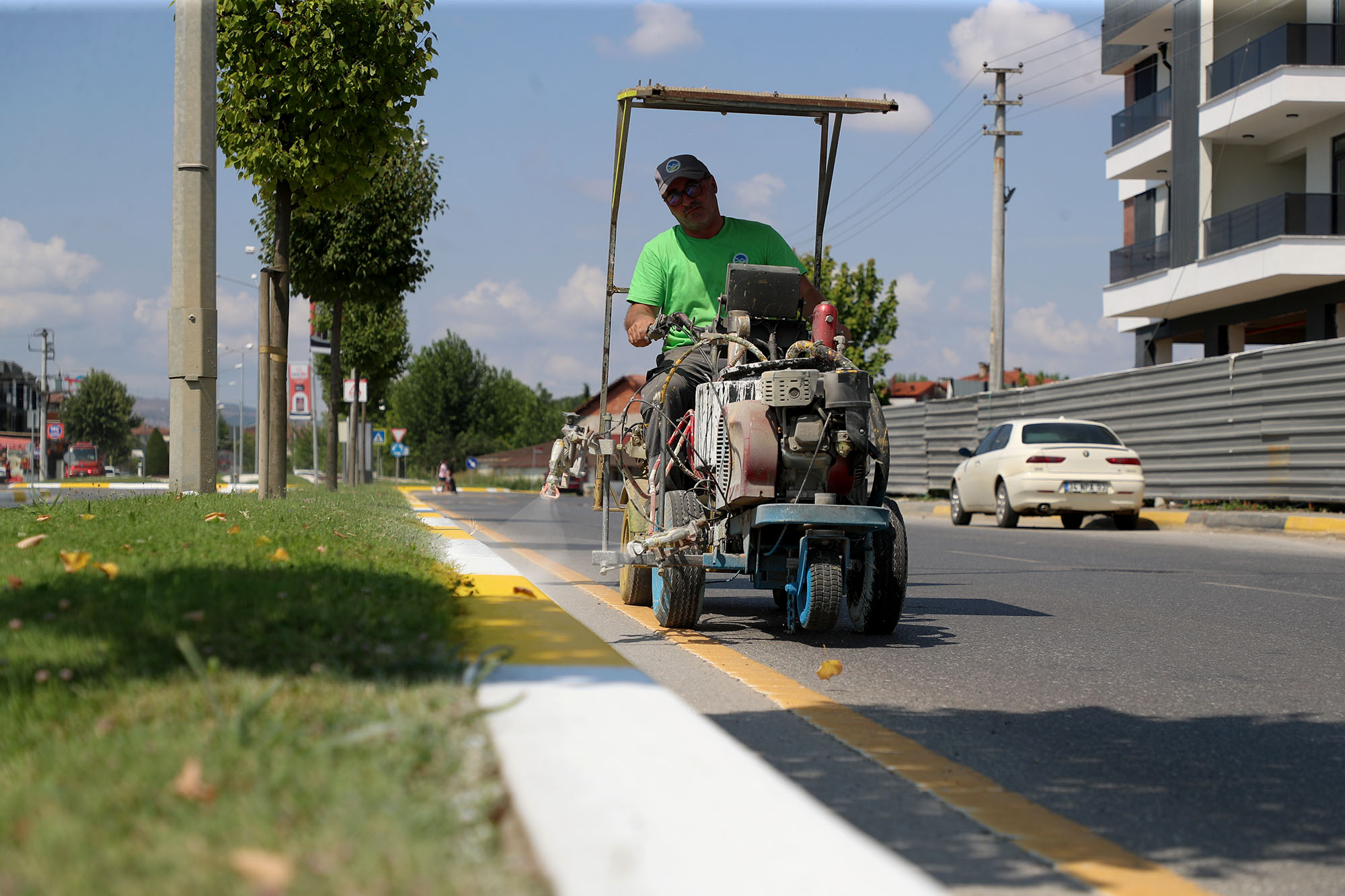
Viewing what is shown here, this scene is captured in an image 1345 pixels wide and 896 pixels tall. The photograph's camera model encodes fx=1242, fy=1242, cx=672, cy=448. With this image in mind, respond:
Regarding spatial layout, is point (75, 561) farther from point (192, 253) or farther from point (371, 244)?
point (371, 244)

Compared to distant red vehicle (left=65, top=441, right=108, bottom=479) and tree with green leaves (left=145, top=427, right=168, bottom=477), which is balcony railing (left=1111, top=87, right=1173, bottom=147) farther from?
tree with green leaves (left=145, top=427, right=168, bottom=477)

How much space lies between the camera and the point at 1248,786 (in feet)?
12.1

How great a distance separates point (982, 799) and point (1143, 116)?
102ft

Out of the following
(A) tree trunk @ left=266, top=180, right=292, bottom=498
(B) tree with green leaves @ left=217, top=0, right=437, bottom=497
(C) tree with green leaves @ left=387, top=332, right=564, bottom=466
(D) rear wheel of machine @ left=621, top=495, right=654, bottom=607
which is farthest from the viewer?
(C) tree with green leaves @ left=387, top=332, right=564, bottom=466

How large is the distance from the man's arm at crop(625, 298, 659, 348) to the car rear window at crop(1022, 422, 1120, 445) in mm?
11180

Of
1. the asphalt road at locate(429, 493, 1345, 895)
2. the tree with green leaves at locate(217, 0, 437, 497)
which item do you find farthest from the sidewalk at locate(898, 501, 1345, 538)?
the tree with green leaves at locate(217, 0, 437, 497)

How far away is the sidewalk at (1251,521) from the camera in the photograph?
14727 mm

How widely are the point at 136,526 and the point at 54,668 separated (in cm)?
391

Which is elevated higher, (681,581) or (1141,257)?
(1141,257)

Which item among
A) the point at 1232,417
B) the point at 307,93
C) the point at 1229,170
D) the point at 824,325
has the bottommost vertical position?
the point at 1232,417

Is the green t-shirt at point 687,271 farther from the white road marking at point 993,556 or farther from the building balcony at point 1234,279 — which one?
the building balcony at point 1234,279

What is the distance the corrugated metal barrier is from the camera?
1569 centimetres

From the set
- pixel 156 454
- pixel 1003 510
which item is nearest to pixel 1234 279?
pixel 1003 510

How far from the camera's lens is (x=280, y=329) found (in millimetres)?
12414
